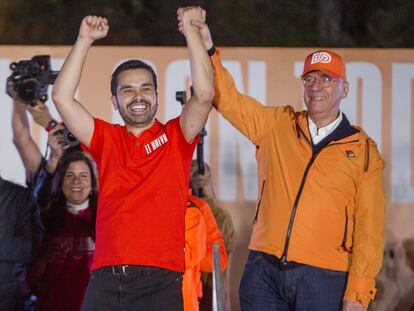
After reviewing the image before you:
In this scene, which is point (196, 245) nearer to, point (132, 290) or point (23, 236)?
point (132, 290)

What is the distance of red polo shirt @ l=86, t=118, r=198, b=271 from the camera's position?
165 inches

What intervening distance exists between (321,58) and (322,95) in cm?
20

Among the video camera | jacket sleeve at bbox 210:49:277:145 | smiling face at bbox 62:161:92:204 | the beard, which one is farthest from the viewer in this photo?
smiling face at bbox 62:161:92:204

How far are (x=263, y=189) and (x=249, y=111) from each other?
16.5 inches

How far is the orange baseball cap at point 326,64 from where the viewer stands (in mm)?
4965

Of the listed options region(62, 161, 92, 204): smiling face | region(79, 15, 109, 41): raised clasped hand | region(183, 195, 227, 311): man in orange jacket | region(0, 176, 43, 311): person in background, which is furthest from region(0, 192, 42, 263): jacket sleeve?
region(79, 15, 109, 41): raised clasped hand

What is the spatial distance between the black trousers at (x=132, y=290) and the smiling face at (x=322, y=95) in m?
1.26

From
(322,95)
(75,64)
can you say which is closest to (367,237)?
(322,95)

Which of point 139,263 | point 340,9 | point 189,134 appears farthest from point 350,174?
point 340,9

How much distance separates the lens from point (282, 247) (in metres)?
4.75

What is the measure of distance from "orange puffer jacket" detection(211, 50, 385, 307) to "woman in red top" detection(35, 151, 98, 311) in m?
1.45

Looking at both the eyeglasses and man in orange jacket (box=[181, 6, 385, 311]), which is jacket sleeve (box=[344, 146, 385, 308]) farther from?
the eyeglasses

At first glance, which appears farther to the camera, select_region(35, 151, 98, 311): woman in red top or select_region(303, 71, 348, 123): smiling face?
select_region(35, 151, 98, 311): woman in red top

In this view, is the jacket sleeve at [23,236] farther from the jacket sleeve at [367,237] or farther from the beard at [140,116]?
the jacket sleeve at [367,237]
